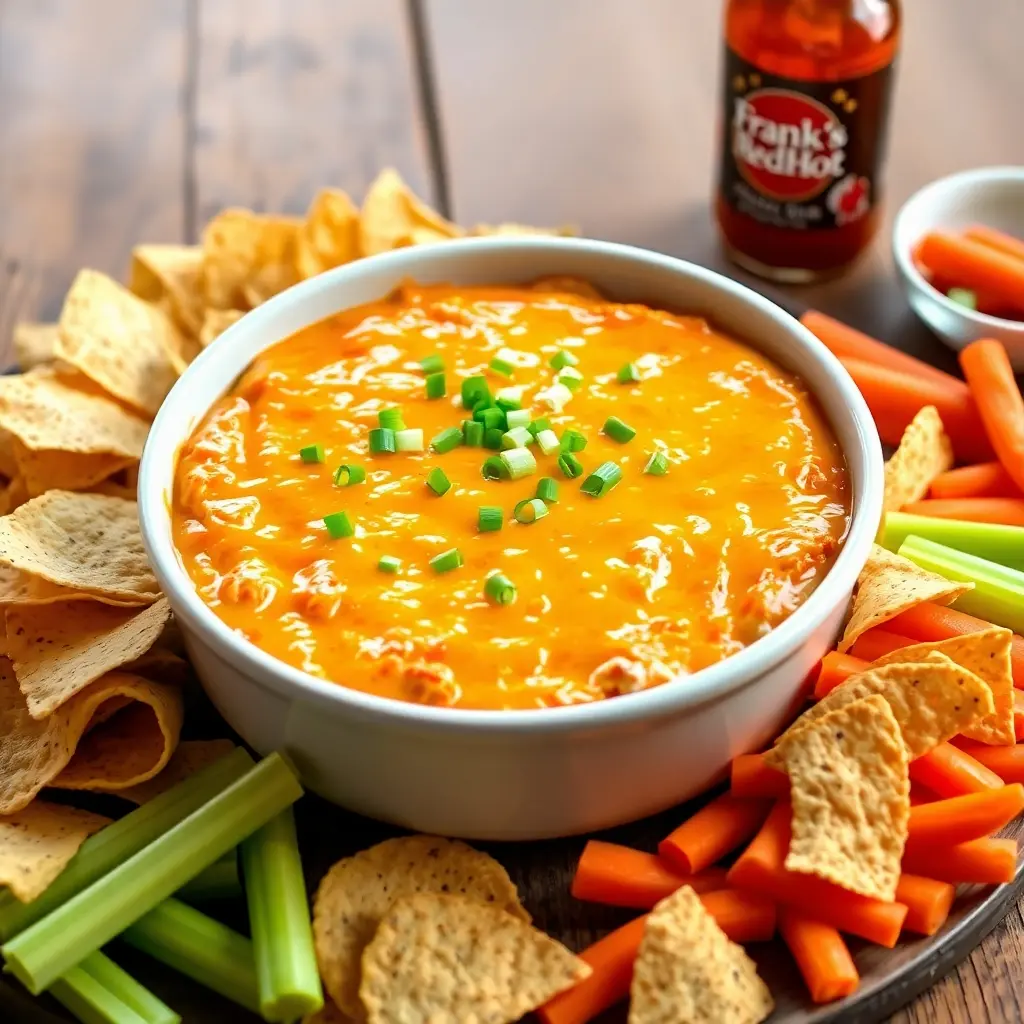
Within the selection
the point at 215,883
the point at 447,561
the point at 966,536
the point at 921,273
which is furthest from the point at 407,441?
the point at 921,273

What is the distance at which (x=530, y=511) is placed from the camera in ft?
8.54

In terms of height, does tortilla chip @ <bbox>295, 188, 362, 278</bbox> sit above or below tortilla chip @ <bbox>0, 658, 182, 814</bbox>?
above

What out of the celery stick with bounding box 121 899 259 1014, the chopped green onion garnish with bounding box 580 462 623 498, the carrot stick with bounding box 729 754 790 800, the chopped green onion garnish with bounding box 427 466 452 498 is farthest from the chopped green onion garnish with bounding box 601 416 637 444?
the celery stick with bounding box 121 899 259 1014

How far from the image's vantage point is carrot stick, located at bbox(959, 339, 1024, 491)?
3016mm

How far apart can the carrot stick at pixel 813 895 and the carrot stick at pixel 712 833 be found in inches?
2.7

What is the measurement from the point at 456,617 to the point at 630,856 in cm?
48

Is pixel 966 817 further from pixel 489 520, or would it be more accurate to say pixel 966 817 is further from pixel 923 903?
pixel 489 520

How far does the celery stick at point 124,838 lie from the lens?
2.31 m

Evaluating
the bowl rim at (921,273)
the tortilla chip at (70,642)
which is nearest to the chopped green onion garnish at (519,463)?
the tortilla chip at (70,642)

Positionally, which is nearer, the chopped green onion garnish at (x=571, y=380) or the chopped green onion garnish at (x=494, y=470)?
the chopped green onion garnish at (x=494, y=470)

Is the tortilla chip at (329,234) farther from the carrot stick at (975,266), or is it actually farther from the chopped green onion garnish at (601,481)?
the carrot stick at (975,266)

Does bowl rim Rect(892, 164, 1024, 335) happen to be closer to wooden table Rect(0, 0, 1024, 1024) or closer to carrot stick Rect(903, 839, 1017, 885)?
wooden table Rect(0, 0, 1024, 1024)

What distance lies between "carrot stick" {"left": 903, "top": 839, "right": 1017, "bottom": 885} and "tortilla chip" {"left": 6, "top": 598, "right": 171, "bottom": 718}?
4.37ft

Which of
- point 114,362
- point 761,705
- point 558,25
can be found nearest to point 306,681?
point 761,705
